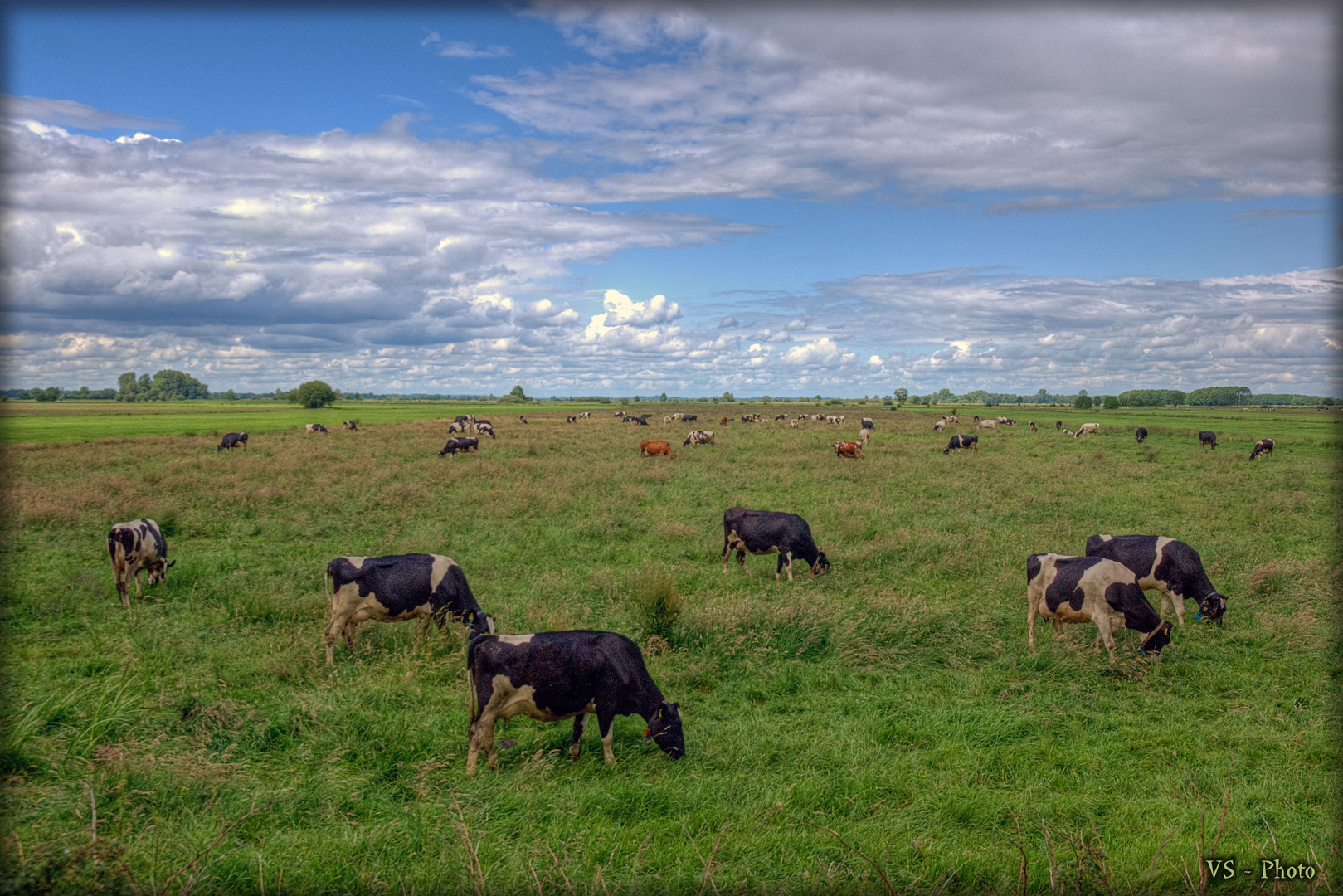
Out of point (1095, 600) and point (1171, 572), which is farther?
point (1171, 572)

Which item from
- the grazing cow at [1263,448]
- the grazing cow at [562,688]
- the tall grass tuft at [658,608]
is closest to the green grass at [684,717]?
the tall grass tuft at [658,608]

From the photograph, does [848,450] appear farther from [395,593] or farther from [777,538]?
[395,593]

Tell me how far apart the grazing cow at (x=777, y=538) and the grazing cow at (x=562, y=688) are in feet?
21.9

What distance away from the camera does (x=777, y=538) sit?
510 inches

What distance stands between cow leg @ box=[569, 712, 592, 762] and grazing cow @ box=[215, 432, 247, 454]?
3439 centimetres

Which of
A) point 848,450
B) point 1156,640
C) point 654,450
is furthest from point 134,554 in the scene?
point 848,450

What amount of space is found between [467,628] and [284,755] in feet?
9.73

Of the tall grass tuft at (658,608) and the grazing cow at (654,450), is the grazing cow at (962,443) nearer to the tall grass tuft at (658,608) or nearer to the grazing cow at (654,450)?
the grazing cow at (654,450)

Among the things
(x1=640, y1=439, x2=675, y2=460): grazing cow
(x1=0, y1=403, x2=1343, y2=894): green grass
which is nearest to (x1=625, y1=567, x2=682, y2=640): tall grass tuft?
(x1=0, y1=403, x2=1343, y2=894): green grass

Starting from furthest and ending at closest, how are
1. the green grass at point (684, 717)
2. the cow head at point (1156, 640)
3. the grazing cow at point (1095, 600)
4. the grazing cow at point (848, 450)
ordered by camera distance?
the grazing cow at point (848, 450), the grazing cow at point (1095, 600), the cow head at point (1156, 640), the green grass at point (684, 717)

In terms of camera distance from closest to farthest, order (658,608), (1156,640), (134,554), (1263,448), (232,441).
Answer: (1156,640) < (658,608) < (134,554) < (1263,448) < (232,441)

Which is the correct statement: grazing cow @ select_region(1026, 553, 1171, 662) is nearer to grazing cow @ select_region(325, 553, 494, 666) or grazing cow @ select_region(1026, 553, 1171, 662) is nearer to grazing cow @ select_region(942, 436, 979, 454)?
grazing cow @ select_region(325, 553, 494, 666)

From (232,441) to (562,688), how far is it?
3649 cm

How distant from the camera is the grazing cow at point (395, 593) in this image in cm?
858
